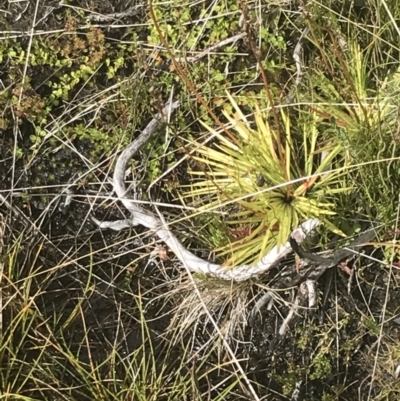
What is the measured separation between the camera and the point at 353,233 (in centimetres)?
131

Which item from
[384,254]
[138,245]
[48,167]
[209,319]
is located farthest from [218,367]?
[48,167]

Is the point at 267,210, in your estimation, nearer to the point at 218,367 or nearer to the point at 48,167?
the point at 218,367

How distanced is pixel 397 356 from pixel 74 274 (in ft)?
2.26

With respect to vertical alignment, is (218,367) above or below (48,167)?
below

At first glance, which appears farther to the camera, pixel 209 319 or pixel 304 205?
pixel 209 319

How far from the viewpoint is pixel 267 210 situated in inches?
48.8

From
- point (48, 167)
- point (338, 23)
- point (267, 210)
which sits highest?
point (338, 23)

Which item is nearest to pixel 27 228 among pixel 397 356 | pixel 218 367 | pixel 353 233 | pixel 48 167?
pixel 48 167

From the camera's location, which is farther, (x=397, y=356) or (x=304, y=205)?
(x=397, y=356)

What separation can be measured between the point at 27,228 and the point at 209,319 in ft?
1.40

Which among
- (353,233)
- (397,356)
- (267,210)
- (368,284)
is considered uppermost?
(267,210)

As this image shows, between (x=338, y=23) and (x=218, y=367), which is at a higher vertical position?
(x=338, y=23)

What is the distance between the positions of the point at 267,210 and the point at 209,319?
11.0 inches

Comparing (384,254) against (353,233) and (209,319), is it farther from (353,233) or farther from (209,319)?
(209,319)
